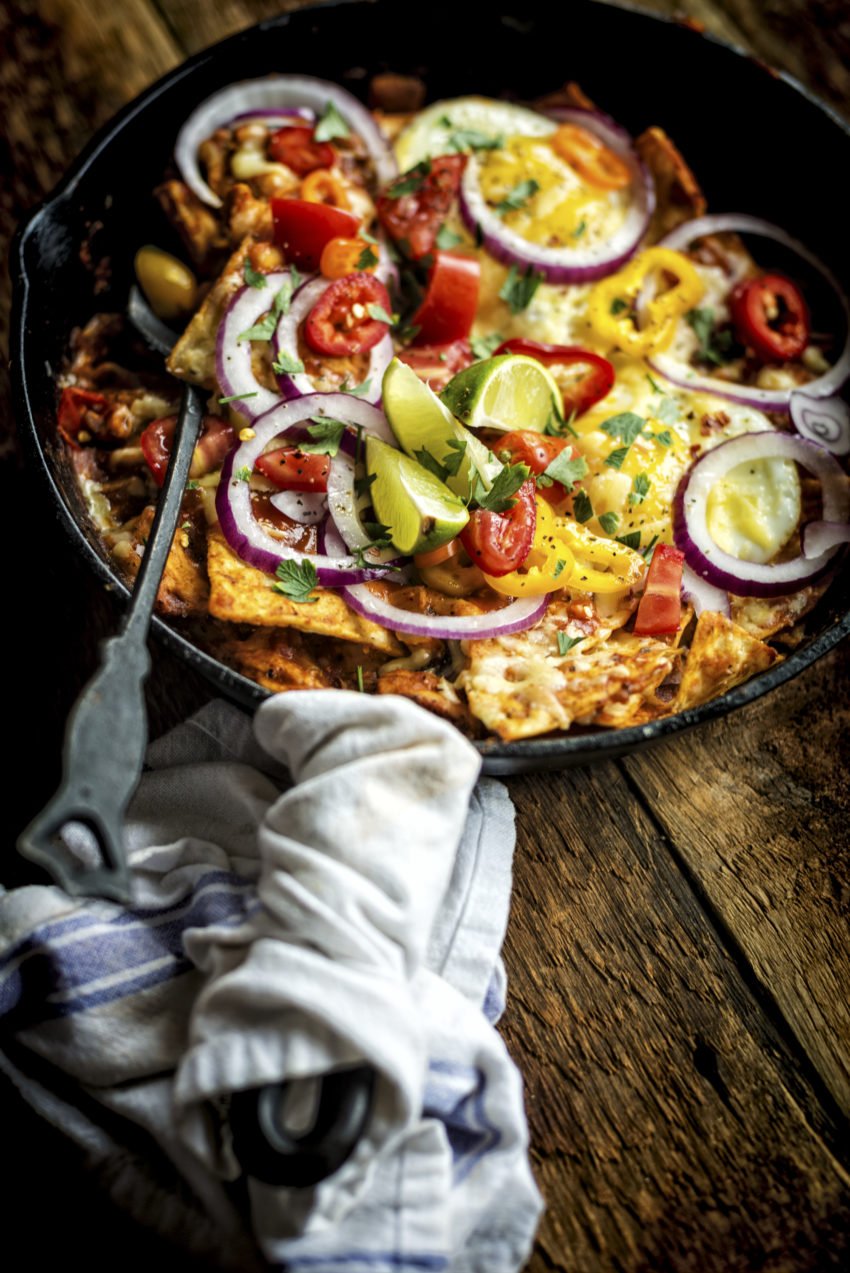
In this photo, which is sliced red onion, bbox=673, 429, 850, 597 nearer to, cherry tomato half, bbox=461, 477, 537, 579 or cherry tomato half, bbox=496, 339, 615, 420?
cherry tomato half, bbox=496, 339, 615, 420

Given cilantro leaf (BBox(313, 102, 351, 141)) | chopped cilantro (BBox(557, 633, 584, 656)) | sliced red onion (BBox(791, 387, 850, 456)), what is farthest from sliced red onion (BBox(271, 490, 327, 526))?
sliced red onion (BBox(791, 387, 850, 456))

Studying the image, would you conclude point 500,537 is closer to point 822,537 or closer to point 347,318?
point 347,318

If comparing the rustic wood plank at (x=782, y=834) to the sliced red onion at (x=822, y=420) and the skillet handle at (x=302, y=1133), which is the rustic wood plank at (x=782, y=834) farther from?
the skillet handle at (x=302, y=1133)

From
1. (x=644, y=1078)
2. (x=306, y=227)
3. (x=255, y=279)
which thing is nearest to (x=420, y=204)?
(x=306, y=227)

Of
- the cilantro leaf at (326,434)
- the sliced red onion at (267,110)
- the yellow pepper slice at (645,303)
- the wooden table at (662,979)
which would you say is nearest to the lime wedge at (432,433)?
the cilantro leaf at (326,434)

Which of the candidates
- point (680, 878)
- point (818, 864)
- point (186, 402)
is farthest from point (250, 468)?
Result: point (818, 864)

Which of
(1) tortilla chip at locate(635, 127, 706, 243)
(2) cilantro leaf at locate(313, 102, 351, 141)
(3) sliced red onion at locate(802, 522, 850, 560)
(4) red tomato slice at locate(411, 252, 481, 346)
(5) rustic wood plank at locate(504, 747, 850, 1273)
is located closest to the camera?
(5) rustic wood plank at locate(504, 747, 850, 1273)
